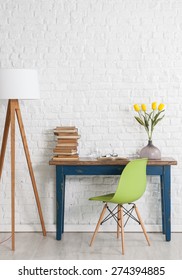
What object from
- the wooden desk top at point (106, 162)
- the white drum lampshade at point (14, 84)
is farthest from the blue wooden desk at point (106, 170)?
the white drum lampshade at point (14, 84)

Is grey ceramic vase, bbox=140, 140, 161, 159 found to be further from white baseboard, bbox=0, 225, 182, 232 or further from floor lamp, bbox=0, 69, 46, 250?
floor lamp, bbox=0, 69, 46, 250

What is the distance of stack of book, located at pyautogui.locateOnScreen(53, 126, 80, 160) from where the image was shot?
5.48m

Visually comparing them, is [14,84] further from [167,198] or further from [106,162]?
[167,198]

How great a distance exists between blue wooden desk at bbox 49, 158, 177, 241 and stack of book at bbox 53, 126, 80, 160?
0.09 m

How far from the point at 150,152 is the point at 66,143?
0.80m

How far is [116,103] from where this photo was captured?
18.9ft

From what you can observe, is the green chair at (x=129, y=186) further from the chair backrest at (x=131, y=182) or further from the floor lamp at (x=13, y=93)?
the floor lamp at (x=13, y=93)

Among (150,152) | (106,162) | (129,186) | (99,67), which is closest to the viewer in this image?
(129,186)

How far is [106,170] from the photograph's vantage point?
541 centimetres

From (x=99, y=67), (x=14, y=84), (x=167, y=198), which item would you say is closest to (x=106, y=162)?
(x=167, y=198)

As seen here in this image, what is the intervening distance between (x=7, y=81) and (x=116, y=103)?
1.16m
